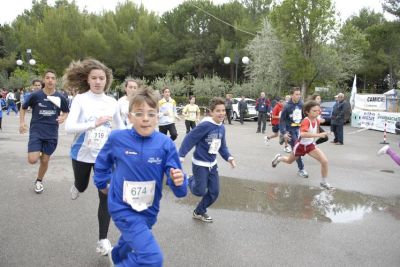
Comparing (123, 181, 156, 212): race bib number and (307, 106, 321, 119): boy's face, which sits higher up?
(307, 106, 321, 119): boy's face

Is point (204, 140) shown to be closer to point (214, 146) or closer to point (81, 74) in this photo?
point (214, 146)

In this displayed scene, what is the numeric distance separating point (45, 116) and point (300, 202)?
402 cm

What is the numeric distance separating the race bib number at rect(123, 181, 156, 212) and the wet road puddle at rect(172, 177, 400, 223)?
9.57 ft

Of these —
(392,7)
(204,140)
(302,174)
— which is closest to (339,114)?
(302,174)

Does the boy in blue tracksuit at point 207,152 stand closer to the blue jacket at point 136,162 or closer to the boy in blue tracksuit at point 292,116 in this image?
the blue jacket at point 136,162

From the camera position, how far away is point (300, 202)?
6238 millimetres

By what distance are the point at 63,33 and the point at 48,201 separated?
47.1 meters

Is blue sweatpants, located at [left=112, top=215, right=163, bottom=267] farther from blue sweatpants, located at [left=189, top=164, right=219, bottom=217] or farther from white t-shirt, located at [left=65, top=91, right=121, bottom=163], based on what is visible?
blue sweatpants, located at [left=189, top=164, right=219, bottom=217]

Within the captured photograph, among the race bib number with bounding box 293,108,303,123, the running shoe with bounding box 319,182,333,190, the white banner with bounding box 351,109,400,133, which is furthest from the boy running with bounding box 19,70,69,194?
the white banner with bounding box 351,109,400,133

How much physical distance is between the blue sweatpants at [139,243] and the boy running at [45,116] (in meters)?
3.42

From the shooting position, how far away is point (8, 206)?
5551mm

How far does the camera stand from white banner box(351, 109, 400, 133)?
61.9 feet

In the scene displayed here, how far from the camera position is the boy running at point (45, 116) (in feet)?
19.6

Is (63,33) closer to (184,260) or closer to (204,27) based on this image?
(204,27)
